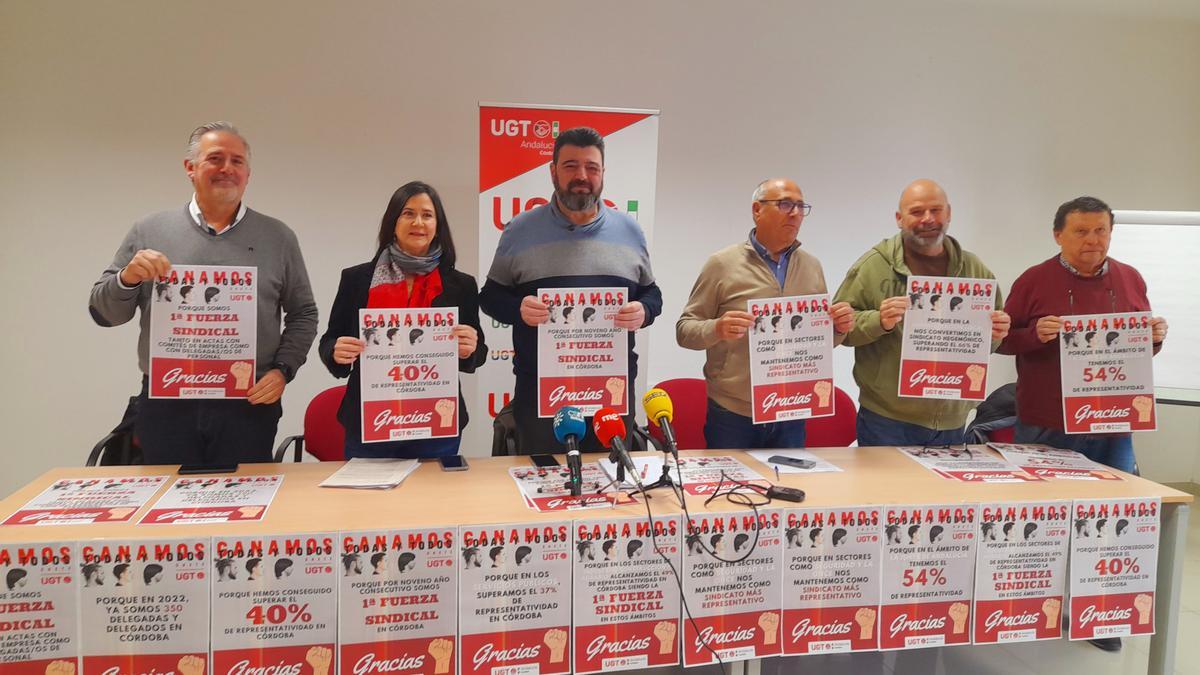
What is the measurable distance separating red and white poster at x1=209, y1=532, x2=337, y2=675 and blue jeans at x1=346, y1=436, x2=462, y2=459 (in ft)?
2.26

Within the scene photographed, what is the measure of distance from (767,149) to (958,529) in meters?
2.96

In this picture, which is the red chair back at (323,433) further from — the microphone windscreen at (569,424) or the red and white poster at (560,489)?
the microphone windscreen at (569,424)

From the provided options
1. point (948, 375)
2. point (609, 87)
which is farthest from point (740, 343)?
point (609, 87)

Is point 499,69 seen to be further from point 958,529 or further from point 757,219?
point 958,529

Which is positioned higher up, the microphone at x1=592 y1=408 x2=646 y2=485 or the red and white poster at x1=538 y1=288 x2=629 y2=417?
the red and white poster at x1=538 y1=288 x2=629 y2=417

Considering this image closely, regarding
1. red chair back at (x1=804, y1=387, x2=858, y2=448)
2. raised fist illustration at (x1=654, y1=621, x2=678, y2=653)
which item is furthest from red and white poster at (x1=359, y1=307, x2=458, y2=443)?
red chair back at (x1=804, y1=387, x2=858, y2=448)

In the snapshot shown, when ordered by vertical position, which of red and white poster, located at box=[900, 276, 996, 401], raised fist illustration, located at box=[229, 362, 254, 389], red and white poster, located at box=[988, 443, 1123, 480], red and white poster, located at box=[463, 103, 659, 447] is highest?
red and white poster, located at box=[463, 103, 659, 447]

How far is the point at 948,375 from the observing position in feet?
7.87

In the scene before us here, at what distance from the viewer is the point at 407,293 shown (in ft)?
7.29

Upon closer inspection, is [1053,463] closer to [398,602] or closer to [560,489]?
[560,489]

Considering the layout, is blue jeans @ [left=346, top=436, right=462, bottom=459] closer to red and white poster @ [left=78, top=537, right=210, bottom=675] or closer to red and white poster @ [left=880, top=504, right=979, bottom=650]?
red and white poster @ [left=78, top=537, right=210, bottom=675]

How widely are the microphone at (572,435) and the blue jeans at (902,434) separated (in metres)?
1.28

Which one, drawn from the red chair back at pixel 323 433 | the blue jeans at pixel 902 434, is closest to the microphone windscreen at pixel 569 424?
the blue jeans at pixel 902 434

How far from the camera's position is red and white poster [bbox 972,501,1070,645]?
1.98 m
